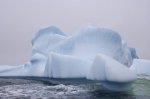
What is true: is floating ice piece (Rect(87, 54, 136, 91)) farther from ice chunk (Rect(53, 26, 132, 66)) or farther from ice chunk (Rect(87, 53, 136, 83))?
ice chunk (Rect(53, 26, 132, 66))

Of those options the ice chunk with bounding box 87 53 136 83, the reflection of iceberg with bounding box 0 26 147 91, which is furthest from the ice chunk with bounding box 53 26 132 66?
the ice chunk with bounding box 87 53 136 83

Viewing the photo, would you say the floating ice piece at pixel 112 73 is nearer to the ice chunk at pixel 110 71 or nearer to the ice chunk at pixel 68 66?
the ice chunk at pixel 110 71

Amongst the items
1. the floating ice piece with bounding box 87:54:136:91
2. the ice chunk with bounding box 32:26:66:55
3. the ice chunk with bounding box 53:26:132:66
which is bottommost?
the floating ice piece with bounding box 87:54:136:91

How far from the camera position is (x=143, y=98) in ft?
27.9

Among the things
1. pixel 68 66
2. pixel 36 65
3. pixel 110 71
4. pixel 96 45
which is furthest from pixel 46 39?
pixel 110 71

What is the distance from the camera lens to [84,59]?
9.98 meters

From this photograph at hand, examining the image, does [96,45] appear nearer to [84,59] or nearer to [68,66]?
[84,59]

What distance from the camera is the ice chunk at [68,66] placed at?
9.71 m

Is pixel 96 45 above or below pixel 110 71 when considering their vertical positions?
above

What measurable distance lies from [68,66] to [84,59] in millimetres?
590

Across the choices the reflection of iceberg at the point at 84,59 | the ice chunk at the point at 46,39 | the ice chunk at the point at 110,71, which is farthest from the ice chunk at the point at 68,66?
the ice chunk at the point at 46,39

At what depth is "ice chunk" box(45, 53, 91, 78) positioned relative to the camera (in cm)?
971

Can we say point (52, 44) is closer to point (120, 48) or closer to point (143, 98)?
point (120, 48)

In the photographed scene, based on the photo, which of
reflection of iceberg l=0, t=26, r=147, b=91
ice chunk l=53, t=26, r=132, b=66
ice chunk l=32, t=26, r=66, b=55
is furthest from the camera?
ice chunk l=32, t=26, r=66, b=55
